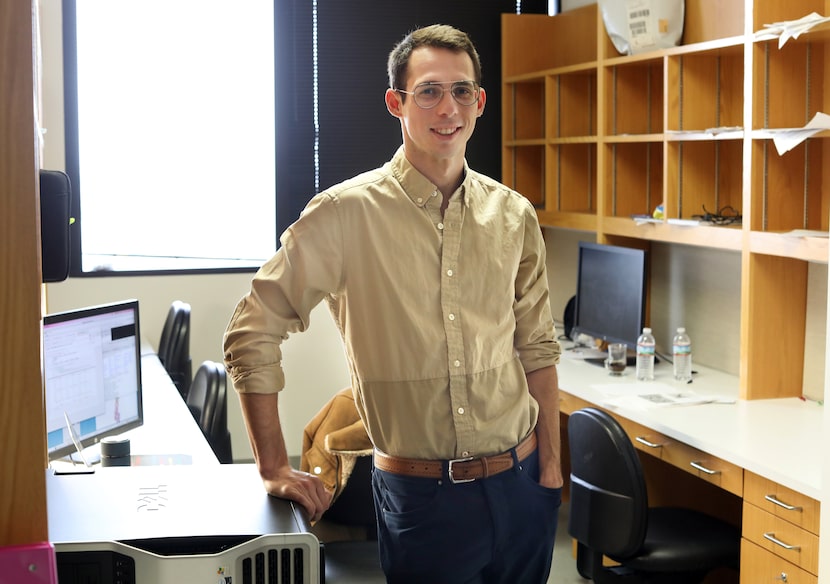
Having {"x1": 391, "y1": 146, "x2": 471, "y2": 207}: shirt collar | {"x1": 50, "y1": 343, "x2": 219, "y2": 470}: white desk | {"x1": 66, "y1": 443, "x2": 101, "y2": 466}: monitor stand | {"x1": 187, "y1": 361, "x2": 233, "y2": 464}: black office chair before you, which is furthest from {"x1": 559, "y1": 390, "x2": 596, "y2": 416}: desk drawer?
{"x1": 391, "y1": 146, "x2": 471, "y2": 207}: shirt collar

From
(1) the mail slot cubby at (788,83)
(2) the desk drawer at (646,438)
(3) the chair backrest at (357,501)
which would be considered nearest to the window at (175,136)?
(3) the chair backrest at (357,501)

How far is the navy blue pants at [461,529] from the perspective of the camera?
1877 millimetres

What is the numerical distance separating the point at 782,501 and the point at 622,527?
1.49 feet

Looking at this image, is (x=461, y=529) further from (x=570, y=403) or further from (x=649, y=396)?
(x=570, y=403)

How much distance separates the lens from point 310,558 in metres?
1.07

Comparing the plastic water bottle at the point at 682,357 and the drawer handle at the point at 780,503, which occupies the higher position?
the plastic water bottle at the point at 682,357

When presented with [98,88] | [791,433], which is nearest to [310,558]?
[791,433]

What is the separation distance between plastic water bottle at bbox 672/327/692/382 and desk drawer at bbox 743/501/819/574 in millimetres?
1022

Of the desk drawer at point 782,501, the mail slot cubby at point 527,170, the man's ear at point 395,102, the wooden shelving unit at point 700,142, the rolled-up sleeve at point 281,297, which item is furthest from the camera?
the mail slot cubby at point 527,170

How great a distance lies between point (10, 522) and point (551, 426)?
59.4 inches

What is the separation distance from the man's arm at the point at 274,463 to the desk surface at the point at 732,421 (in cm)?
144

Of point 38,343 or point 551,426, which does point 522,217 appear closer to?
point 551,426

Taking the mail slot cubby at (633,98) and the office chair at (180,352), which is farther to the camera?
the office chair at (180,352)

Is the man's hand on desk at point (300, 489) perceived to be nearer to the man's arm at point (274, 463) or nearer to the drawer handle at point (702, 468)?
the man's arm at point (274, 463)
